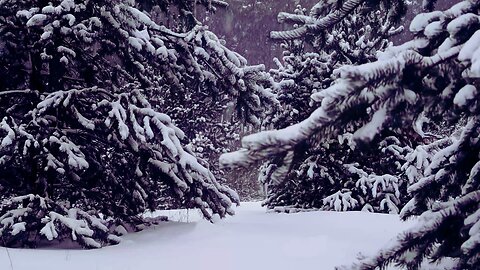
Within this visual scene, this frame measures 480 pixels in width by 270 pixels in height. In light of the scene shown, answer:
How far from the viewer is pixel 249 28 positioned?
40.3 meters

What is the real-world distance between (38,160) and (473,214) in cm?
463

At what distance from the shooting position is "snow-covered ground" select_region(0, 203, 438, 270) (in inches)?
168

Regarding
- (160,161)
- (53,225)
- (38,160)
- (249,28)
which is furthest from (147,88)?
(249,28)

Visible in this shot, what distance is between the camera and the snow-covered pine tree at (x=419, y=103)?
1.75m

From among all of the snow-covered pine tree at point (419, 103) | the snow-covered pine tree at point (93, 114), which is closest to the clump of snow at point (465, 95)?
the snow-covered pine tree at point (419, 103)

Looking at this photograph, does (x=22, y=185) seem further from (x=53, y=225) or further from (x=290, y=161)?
(x=290, y=161)

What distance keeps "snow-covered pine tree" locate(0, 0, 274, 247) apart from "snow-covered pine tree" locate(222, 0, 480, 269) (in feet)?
11.5

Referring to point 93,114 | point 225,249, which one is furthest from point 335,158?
point 225,249

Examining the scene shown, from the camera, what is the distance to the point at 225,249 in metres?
4.83

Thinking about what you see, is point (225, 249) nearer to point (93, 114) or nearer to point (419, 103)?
point (93, 114)

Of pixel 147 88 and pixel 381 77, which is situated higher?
pixel 147 88

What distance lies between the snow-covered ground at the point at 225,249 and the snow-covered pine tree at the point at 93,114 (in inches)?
13.6

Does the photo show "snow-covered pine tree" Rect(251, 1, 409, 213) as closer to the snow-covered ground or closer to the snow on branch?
the snow-covered ground

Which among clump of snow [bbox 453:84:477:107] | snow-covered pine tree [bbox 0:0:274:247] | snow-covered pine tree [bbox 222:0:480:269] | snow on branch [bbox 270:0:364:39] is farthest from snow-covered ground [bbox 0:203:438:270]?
clump of snow [bbox 453:84:477:107]
